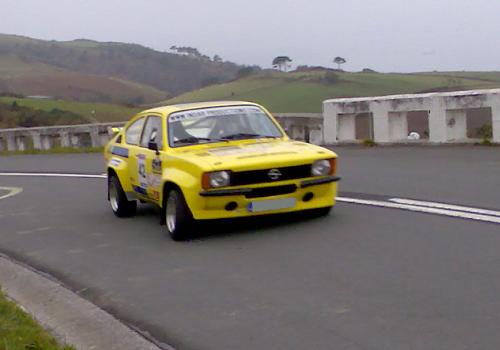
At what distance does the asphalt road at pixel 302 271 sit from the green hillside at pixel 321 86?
53.8ft

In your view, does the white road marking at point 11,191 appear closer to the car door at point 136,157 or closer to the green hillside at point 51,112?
the car door at point 136,157

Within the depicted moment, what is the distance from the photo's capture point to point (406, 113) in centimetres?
1798

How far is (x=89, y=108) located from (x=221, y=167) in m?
38.7

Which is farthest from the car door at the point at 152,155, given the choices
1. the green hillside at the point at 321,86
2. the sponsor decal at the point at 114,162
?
the green hillside at the point at 321,86

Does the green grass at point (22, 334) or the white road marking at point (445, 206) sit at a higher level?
the white road marking at point (445, 206)

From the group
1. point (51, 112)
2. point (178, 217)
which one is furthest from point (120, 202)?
point (51, 112)

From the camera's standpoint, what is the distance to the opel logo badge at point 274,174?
9469 millimetres

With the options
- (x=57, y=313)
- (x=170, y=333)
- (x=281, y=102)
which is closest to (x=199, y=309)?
(x=170, y=333)

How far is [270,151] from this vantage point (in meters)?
9.86

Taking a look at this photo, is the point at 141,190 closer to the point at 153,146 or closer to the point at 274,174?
the point at 153,146

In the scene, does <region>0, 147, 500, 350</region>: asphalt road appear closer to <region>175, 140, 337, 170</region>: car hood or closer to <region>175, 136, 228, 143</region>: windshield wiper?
<region>175, 140, 337, 170</region>: car hood

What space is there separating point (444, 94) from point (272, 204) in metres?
8.10

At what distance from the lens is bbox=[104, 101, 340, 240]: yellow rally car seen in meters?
9.42

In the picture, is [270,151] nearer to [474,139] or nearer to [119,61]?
[474,139]
